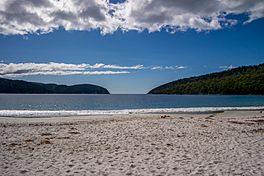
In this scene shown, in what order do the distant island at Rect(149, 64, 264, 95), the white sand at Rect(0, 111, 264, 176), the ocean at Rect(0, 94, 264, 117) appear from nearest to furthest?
the white sand at Rect(0, 111, 264, 176)
the ocean at Rect(0, 94, 264, 117)
the distant island at Rect(149, 64, 264, 95)

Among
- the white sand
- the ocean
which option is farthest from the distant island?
the white sand

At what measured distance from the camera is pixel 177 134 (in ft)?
47.0

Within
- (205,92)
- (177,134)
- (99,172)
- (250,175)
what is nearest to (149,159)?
(99,172)

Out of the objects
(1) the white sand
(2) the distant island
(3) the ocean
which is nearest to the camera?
(1) the white sand

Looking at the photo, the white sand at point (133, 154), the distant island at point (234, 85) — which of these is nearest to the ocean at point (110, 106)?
the white sand at point (133, 154)

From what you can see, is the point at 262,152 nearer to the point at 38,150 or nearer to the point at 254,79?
the point at 38,150

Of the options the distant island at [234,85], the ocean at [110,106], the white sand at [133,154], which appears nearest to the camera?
the white sand at [133,154]

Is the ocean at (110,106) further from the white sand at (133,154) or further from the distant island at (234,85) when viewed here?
the distant island at (234,85)

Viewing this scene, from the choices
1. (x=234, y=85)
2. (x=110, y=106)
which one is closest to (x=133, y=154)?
(x=110, y=106)

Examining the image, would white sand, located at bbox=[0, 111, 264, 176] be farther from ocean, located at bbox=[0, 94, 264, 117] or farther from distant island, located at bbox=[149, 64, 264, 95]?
distant island, located at bbox=[149, 64, 264, 95]

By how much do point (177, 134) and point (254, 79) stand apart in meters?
151

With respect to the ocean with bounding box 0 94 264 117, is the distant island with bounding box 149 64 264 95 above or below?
above

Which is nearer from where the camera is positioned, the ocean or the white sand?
the white sand

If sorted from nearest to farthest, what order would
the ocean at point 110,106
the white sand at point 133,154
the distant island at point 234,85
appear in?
1. the white sand at point 133,154
2. the ocean at point 110,106
3. the distant island at point 234,85
